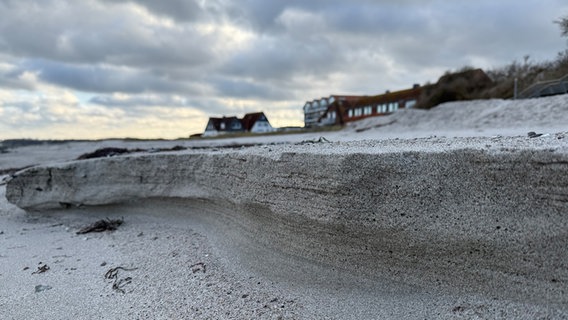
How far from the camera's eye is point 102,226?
623cm

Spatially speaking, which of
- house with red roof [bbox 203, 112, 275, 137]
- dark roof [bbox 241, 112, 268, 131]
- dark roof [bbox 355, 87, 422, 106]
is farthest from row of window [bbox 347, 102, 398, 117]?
dark roof [bbox 241, 112, 268, 131]

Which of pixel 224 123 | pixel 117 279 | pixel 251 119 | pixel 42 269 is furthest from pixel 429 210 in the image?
pixel 224 123

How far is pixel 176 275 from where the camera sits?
165 inches

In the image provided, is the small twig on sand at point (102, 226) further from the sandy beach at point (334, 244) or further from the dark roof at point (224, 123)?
the dark roof at point (224, 123)

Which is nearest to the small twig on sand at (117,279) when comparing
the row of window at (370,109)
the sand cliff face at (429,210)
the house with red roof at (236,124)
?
the sand cliff face at (429,210)

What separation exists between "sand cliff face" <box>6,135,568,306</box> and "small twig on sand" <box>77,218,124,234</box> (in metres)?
2.81

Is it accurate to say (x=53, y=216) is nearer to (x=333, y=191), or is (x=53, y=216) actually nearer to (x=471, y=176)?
(x=333, y=191)

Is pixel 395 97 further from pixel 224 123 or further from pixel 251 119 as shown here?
pixel 224 123

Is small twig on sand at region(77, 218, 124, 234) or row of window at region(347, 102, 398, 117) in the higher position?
row of window at region(347, 102, 398, 117)

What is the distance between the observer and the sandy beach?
255cm

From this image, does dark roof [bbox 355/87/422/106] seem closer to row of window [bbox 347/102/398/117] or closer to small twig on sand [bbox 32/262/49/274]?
row of window [bbox 347/102/398/117]

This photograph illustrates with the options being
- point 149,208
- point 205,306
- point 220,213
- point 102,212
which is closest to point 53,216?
point 102,212

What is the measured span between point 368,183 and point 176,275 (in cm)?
238

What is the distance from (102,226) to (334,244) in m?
4.36
